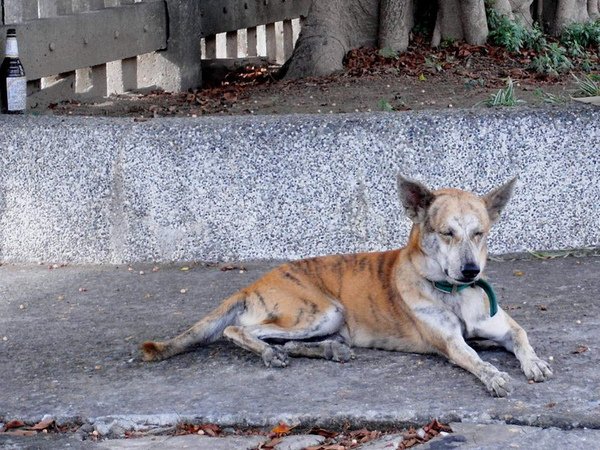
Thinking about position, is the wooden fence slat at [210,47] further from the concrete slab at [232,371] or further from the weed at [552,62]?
the concrete slab at [232,371]

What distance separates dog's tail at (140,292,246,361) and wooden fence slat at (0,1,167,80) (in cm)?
347

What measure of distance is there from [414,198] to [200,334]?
1305 mm

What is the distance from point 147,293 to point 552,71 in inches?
181

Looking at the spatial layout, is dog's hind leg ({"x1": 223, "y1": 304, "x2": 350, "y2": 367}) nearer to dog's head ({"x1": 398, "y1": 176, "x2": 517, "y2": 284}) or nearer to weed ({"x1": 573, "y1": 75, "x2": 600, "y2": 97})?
dog's head ({"x1": 398, "y1": 176, "x2": 517, "y2": 284})

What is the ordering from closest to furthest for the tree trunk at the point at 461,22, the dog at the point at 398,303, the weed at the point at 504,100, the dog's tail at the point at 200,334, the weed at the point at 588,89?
the dog at the point at 398,303 → the dog's tail at the point at 200,334 → the weed at the point at 504,100 → the weed at the point at 588,89 → the tree trunk at the point at 461,22

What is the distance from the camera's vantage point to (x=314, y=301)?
5.83m

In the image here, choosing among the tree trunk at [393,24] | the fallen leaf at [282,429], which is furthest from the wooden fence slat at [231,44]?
the fallen leaf at [282,429]

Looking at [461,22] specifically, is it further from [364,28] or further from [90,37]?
[90,37]

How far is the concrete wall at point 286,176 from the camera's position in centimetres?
753

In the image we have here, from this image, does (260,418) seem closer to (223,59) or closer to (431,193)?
(431,193)

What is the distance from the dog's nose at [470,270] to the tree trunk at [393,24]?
5.38 m

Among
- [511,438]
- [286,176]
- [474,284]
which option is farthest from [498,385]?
[286,176]

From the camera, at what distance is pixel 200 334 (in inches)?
229

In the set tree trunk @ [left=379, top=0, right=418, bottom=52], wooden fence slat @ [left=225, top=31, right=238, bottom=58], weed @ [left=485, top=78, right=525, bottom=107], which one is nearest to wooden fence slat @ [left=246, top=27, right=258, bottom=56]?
wooden fence slat @ [left=225, top=31, right=238, bottom=58]
